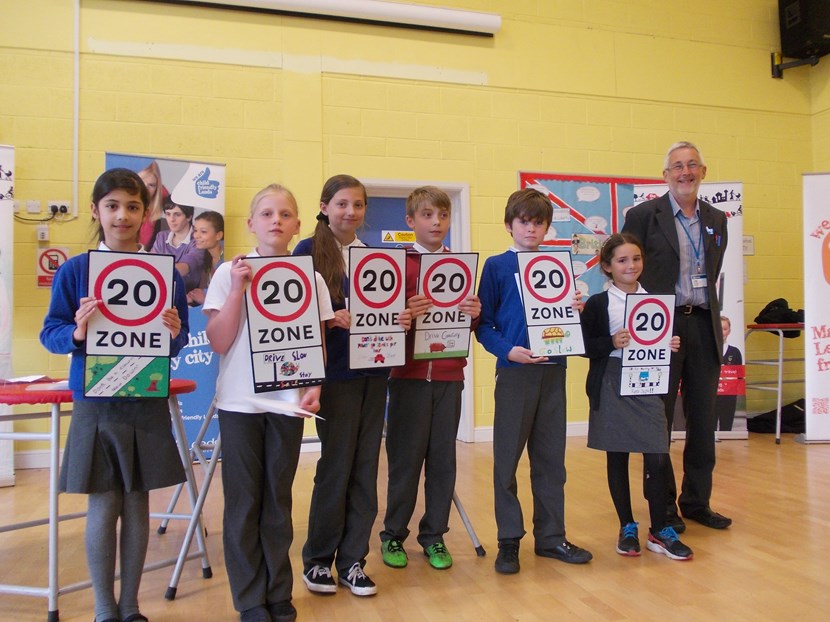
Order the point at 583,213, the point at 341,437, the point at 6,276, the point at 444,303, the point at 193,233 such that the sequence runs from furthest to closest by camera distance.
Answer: the point at 583,213 < the point at 193,233 < the point at 6,276 < the point at 444,303 < the point at 341,437

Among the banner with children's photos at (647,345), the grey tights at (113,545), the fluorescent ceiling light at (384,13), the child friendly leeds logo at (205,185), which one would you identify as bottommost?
the grey tights at (113,545)

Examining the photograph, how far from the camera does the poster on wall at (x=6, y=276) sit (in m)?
3.80

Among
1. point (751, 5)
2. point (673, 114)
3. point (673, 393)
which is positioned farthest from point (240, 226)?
point (751, 5)

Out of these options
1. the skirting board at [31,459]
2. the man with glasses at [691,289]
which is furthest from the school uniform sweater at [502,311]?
the skirting board at [31,459]

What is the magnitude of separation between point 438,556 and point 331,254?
1126 mm

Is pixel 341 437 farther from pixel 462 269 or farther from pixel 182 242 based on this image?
pixel 182 242

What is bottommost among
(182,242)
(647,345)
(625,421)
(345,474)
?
(345,474)

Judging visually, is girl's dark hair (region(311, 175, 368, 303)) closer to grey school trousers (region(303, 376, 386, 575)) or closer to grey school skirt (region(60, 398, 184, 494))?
grey school trousers (region(303, 376, 386, 575))

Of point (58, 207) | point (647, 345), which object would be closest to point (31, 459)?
point (58, 207)

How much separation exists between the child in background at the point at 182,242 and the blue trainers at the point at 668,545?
3.20m

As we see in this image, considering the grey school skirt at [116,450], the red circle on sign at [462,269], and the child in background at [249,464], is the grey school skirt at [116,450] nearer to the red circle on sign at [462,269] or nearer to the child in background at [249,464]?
the child in background at [249,464]

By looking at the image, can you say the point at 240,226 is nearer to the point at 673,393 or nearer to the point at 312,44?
the point at 312,44

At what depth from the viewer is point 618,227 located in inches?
211

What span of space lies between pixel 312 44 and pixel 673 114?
305 centimetres
